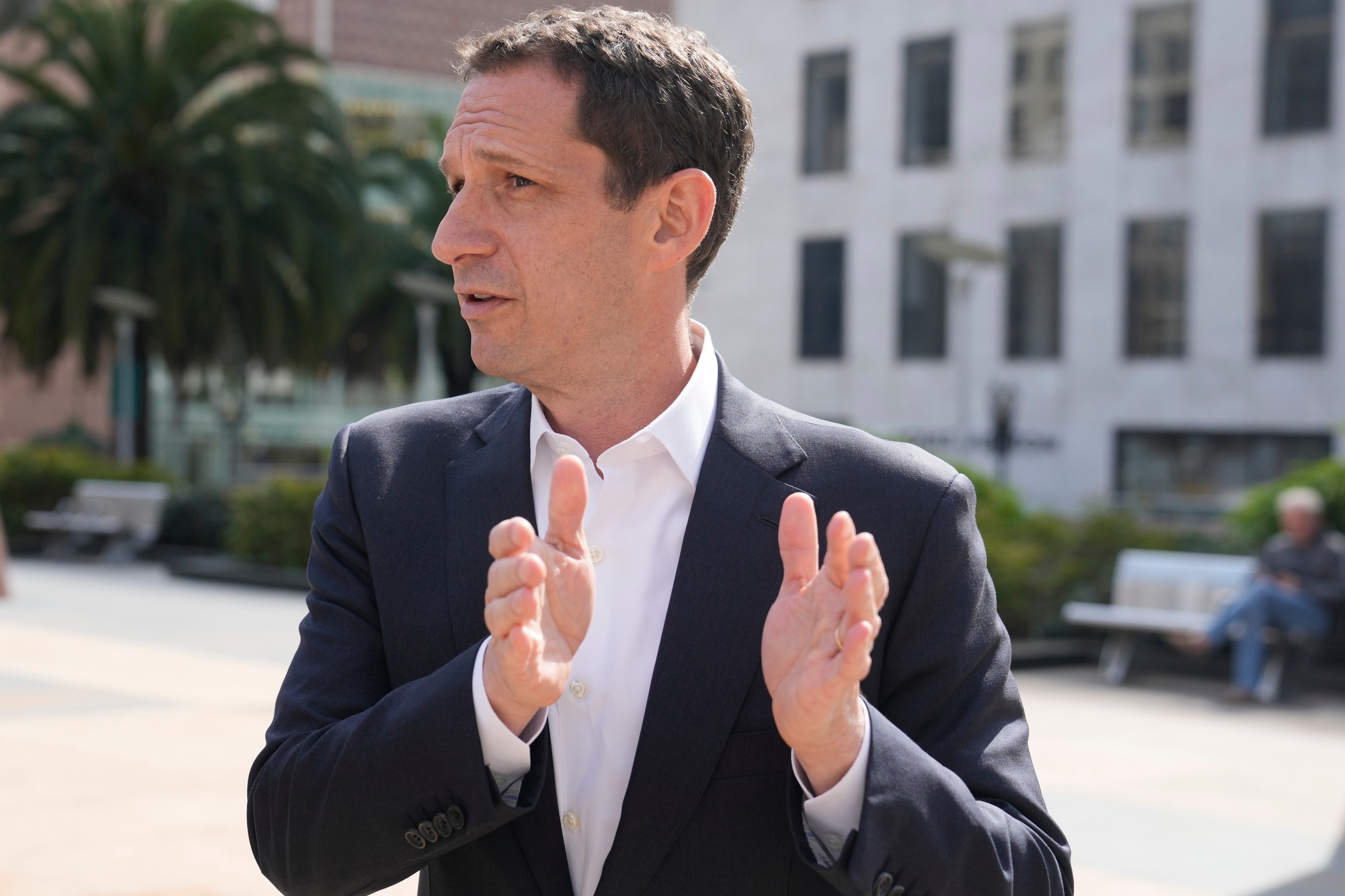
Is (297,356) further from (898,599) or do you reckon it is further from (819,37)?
(898,599)

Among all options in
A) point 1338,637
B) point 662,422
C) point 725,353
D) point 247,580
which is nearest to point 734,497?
point 662,422

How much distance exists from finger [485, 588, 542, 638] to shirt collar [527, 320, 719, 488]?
1.54 feet

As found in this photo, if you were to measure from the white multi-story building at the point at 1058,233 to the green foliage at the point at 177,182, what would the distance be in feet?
26.7

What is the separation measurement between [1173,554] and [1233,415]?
62.4 feet

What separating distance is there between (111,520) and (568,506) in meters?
22.5

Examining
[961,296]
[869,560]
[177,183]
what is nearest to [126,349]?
[177,183]

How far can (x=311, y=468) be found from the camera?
59312mm

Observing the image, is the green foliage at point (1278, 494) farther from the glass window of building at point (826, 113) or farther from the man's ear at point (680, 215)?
the glass window of building at point (826, 113)

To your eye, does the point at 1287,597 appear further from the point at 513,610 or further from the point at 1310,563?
the point at 513,610

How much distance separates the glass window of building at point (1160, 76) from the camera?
106 feet

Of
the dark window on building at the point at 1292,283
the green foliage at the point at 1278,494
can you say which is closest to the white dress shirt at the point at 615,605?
the green foliage at the point at 1278,494

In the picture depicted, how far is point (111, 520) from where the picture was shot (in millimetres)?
22672

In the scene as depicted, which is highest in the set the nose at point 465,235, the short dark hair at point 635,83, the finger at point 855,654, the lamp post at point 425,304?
the lamp post at point 425,304

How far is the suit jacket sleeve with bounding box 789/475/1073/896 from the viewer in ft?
5.83
